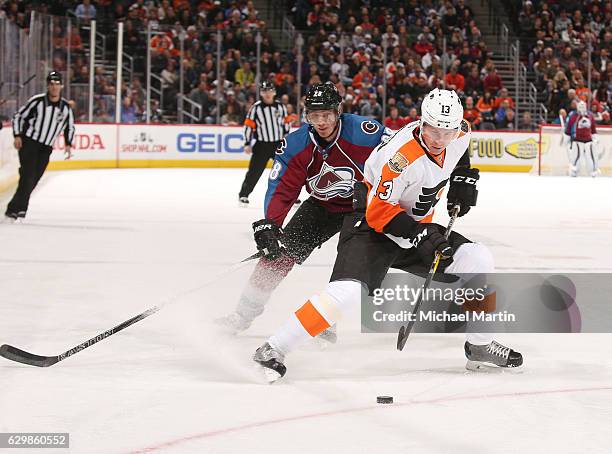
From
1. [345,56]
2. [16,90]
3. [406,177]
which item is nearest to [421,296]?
[406,177]

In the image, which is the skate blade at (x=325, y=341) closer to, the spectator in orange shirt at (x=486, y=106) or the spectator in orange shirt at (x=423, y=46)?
the spectator in orange shirt at (x=486, y=106)

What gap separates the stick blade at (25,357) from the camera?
3.82 m

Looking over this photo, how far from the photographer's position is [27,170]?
911 cm

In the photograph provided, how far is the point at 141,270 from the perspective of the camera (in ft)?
20.9

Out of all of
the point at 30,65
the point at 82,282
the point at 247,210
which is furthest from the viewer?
the point at 30,65

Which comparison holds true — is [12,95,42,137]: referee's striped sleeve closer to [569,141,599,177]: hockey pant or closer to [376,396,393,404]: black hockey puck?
[376,396,393,404]: black hockey puck

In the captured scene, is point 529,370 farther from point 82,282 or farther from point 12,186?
point 12,186

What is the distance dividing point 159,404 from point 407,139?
1.24 m

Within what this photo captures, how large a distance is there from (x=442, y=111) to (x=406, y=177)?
0.86 feet

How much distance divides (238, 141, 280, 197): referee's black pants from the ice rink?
10.7 feet

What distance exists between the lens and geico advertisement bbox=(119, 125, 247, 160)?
17.2 metres

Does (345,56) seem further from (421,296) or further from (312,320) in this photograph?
(312,320)

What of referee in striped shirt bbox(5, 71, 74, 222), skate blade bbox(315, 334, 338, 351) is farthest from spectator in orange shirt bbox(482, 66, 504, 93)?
skate blade bbox(315, 334, 338, 351)

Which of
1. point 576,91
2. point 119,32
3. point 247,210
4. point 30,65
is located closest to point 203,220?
point 247,210
